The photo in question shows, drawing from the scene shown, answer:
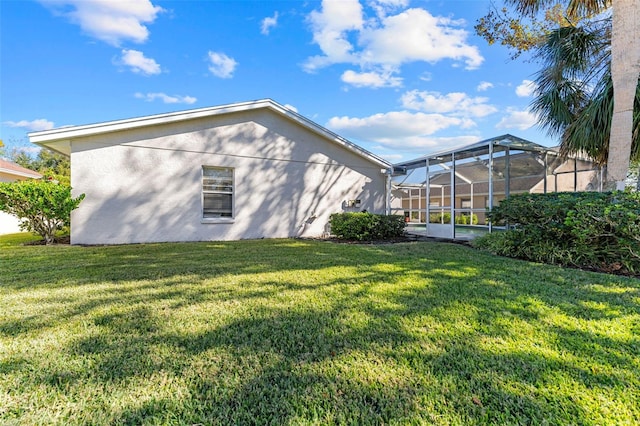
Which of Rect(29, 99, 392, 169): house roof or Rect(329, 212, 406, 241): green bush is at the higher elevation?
Rect(29, 99, 392, 169): house roof

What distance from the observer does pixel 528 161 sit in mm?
9703

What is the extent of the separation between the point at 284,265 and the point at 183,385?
12.3ft

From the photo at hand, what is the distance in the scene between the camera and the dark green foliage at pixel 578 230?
5082 mm

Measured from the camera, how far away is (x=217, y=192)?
10156mm

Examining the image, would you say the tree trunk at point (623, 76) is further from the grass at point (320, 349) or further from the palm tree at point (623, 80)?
the grass at point (320, 349)

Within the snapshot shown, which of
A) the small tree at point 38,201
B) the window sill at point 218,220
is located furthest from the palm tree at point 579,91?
the small tree at point 38,201

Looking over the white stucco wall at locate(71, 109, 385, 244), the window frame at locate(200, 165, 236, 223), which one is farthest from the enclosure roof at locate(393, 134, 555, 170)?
the window frame at locate(200, 165, 236, 223)

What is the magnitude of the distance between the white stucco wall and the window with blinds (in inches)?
9.2

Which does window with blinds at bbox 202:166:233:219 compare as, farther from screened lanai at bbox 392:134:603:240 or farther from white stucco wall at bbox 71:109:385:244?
screened lanai at bbox 392:134:603:240

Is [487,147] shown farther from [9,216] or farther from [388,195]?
[9,216]

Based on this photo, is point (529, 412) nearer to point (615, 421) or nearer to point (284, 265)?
point (615, 421)

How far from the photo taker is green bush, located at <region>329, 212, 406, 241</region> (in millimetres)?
9977

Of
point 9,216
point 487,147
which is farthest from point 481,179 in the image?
point 9,216

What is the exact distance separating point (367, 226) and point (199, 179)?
5804 millimetres
